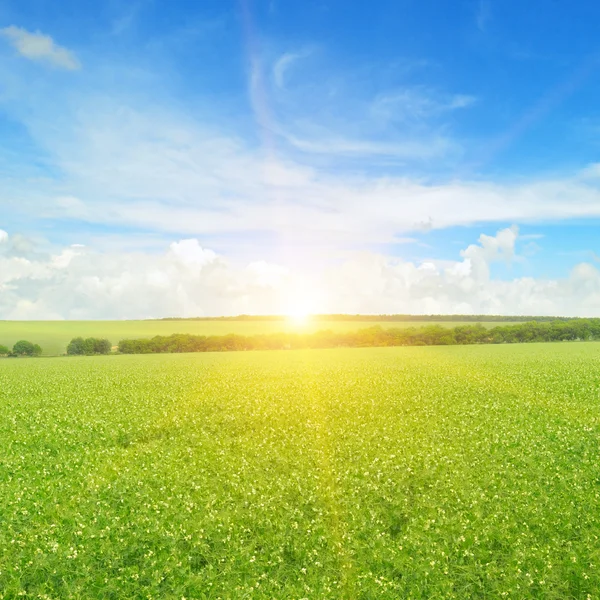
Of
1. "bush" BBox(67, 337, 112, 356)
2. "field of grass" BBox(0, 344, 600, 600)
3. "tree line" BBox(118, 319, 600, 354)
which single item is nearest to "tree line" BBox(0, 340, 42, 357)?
"bush" BBox(67, 337, 112, 356)

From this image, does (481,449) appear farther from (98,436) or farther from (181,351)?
(181,351)

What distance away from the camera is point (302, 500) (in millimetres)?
14898

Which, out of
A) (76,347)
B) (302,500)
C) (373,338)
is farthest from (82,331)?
(302,500)

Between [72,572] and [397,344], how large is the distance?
10394 cm

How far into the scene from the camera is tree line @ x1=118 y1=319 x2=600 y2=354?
10250cm

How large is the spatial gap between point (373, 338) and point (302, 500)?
9658 cm

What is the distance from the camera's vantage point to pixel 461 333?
4515 inches

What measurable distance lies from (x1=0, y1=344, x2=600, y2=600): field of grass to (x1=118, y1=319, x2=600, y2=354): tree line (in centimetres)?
7594

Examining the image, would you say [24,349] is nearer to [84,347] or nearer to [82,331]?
[84,347]

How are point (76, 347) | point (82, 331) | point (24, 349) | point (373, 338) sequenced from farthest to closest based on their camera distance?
point (82, 331) → point (373, 338) → point (76, 347) → point (24, 349)

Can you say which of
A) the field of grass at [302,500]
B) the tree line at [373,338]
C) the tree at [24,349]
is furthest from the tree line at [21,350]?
the field of grass at [302,500]

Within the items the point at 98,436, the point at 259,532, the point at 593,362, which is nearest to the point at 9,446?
the point at 98,436

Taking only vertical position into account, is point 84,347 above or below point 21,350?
above

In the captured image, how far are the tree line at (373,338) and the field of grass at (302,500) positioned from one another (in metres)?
75.9
